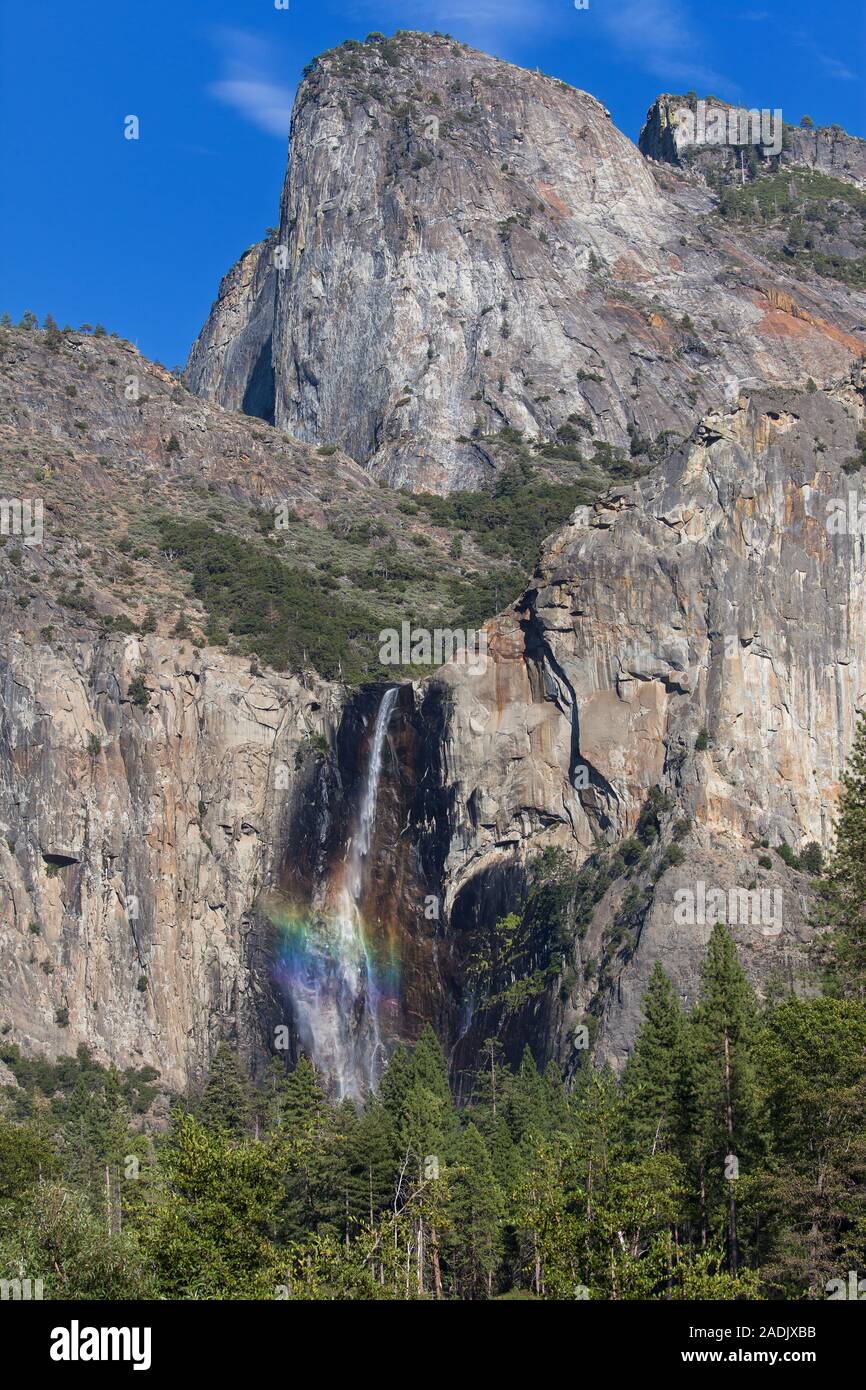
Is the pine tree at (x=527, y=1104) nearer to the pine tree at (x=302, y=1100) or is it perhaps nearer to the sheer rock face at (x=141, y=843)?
the pine tree at (x=302, y=1100)

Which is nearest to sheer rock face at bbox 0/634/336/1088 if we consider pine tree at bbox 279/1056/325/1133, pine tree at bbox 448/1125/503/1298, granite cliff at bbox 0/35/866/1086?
granite cliff at bbox 0/35/866/1086

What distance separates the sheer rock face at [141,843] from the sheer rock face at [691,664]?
50.4 feet

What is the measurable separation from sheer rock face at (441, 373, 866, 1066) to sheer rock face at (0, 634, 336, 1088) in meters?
15.4

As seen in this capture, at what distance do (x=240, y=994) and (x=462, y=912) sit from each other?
15.8 m

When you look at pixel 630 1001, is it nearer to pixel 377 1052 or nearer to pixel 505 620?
pixel 377 1052

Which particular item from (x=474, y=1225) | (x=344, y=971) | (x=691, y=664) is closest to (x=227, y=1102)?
(x=474, y=1225)

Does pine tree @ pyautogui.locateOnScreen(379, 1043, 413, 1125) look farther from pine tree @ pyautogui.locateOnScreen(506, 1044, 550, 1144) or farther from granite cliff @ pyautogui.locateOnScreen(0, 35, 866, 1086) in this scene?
granite cliff @ pyautogui.locateOnScreen(0, 35, 866, 1086)

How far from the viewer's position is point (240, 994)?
139625 millimetres

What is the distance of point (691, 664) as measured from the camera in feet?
437

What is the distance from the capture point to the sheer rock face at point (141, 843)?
457ft

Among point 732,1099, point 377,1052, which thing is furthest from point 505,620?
point 732,1099

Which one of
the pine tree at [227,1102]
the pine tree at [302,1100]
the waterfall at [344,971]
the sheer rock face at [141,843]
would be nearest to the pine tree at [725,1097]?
the pine tree at [302,1100]

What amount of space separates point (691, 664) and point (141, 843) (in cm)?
3841

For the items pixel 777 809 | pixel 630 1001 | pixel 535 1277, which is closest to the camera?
pixel 535 1277
